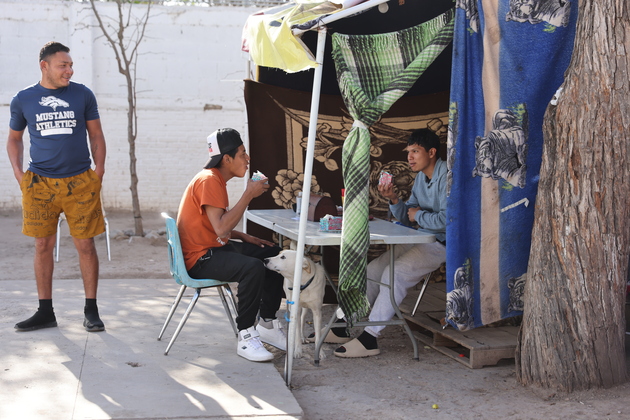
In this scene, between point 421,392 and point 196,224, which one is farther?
point 196,224

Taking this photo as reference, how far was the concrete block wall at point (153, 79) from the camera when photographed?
33.6 feet

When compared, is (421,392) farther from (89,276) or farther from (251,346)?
(89,276)

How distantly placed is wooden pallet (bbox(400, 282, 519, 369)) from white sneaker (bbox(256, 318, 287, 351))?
905mm

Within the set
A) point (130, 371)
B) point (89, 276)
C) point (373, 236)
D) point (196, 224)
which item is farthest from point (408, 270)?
point (89, 276)

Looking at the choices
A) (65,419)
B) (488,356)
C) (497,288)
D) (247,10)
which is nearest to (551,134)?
(497,288)

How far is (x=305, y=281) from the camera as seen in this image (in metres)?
4.22

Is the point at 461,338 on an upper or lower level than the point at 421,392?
upper

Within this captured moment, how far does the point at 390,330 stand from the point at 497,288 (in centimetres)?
112

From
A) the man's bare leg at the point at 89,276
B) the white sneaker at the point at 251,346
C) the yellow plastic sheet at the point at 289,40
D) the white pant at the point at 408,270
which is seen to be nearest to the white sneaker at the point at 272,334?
the white sneaker at the point at 251,346

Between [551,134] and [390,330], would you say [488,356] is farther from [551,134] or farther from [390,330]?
[551,134]

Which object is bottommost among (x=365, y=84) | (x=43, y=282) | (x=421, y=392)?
(x=421, y=392)

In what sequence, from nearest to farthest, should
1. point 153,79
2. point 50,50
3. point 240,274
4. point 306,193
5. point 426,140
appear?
point 306,193
point 240,274
point 50,50
point 426,140
point 153,79

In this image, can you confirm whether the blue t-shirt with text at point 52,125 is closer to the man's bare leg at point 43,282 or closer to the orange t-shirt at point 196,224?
the man's bare leg at point 43,282

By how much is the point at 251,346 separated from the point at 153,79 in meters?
7.15
